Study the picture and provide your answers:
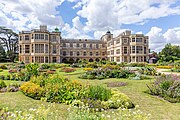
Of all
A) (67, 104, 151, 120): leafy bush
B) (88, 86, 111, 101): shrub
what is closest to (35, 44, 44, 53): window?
(88, 86, 111, 101): shrub

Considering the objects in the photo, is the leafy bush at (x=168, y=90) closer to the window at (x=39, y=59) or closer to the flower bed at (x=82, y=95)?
the flower bed at (x=82, y=95)

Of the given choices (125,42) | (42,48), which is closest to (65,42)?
(42,48)

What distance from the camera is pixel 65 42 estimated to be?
60312 mm

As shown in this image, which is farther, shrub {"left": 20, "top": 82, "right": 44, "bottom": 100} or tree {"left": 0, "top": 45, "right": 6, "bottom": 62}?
tree {"left": 0, "top": 45, "right": 6, "bottom": 62}

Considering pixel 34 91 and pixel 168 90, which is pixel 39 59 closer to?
pixel 34 91

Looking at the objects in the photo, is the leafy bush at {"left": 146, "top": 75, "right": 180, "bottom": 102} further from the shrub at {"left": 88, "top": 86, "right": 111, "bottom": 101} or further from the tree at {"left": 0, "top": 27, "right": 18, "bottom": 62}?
the tree at {"left": 0, "top": 27, "right": 18, "bottom": 62}

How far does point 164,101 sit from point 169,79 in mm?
2160

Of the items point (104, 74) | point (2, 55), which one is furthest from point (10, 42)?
point (104, 74)

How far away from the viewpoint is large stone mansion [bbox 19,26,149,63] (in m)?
45.8

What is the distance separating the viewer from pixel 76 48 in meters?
60.9

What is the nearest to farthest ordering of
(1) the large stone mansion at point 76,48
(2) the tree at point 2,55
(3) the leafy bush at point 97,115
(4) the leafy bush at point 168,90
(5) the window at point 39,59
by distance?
(3) the leafy bush at point 97,115, (4) the leafy bush at point 168,90, (5) the window at point 39,59, (1) the large stone mansion at point 76,48, (2) the tree at point 2,55

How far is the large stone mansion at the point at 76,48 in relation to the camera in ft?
150

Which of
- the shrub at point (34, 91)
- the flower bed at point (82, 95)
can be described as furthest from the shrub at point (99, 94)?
the shrub at point (34, 91)

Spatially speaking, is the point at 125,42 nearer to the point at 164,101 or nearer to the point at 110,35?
the point at 110,35
